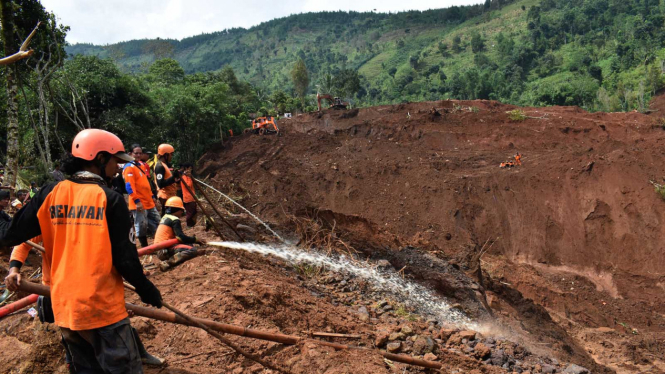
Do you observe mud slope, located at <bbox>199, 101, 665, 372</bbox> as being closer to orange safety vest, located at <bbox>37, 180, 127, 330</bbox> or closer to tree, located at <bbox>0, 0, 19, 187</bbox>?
tree, located at <bbox>0, 0, 19, 187</bbox>

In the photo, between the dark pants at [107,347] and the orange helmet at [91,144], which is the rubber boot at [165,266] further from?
the orange helmet at [91,144]

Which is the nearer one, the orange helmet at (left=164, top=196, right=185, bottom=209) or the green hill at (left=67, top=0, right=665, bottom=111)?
the orange helmet at (left=164, top=196, right=185, bottom=209)

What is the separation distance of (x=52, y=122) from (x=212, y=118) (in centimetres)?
693

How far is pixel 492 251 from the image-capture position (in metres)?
12.7

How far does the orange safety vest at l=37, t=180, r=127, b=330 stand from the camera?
2.11 metres

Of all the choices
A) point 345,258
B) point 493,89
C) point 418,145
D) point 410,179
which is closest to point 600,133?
point 418,145

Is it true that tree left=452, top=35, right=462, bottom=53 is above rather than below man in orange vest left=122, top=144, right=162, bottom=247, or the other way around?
above

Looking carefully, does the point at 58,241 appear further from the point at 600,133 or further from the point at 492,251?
the point at 600,133

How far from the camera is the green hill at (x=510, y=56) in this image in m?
36.3

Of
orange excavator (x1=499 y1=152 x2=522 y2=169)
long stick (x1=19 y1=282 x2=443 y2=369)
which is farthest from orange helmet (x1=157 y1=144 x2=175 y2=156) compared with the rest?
orange excavator (x1=499 y1=152 x2=522 y2=169)

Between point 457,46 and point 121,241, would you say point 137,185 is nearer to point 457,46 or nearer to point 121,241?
point 121,241

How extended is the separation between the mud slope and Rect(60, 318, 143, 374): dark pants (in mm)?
7504

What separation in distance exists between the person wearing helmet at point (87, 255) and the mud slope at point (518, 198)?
7.55 meters

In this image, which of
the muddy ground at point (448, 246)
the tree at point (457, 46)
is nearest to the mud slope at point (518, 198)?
the muddy ground at point (448, 246)
